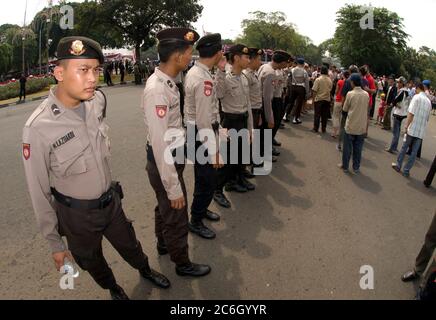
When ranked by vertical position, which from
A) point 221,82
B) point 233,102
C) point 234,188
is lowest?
point 234,188

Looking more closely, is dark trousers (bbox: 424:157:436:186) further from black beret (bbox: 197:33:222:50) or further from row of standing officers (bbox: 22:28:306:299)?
black beret (bbox: 197:33:222:50)

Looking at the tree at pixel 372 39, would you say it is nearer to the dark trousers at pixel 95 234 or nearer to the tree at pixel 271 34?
the tree at pixel 271 34

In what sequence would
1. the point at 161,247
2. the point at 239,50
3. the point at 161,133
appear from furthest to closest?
1. the point at 239,50
2. the point at 161,247
3. the point at 161,133

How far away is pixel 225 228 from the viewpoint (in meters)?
3.87

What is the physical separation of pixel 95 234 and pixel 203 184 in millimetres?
1441

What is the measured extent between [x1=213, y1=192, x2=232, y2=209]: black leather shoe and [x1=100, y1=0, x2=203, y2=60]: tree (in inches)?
1115

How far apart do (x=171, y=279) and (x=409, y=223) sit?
319 cm

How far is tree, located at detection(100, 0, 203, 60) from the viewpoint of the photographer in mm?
28406

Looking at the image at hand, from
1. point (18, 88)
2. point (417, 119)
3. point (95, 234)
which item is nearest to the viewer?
point (95, 234)

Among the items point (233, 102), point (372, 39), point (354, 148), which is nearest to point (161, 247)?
point (233, 102)

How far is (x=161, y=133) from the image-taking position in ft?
7.70

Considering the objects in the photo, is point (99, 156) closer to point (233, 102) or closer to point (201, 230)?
point (201, 230)

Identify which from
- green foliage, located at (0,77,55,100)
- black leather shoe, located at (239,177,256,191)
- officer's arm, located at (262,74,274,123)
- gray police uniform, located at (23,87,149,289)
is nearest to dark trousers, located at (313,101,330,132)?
officer's arm, located at (262,74,274,123)
